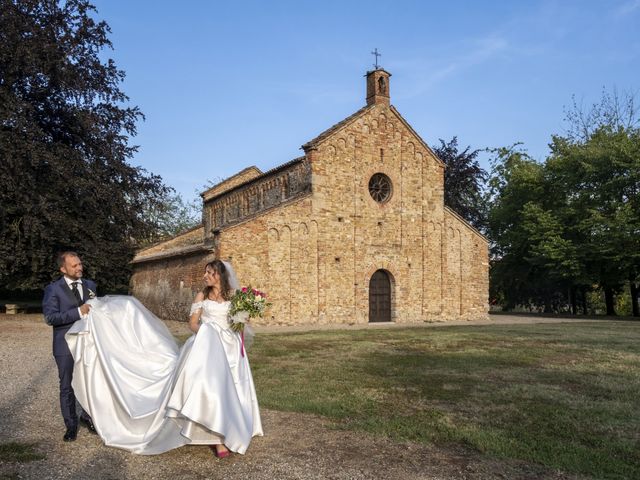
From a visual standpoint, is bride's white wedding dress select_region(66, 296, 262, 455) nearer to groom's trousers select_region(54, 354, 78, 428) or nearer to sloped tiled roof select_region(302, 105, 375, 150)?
groom's trousers select_region(54, 354, 78, 428)

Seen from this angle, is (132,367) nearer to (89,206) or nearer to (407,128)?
(89,206)

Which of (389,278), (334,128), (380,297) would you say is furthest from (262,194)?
(380,297)

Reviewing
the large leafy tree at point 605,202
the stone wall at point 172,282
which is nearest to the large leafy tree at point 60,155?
the stone wall at point 172,282

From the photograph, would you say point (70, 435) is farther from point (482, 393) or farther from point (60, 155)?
point (60, 155)

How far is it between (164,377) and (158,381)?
10 cm

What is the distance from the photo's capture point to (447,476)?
4.70m

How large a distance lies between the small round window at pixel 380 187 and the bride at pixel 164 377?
18721 millimetres

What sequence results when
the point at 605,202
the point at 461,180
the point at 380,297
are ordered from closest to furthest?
the point at 380,297 < the point at 605,202 < the point at 461,180

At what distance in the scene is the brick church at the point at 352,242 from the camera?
21109mm

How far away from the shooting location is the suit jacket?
18.8ft

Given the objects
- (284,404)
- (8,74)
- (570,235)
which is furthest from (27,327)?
(570,235)

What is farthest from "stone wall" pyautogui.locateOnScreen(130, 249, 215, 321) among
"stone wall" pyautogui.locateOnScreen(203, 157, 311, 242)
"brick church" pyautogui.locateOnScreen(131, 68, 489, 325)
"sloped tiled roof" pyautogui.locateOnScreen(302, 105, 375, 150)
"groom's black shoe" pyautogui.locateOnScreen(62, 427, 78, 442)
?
"groom's black shoe" pyautogui.locateOnScreen(62, 427, 78, 442)

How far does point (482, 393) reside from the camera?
820 centimetres

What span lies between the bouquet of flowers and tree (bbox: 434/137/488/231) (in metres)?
36.5
